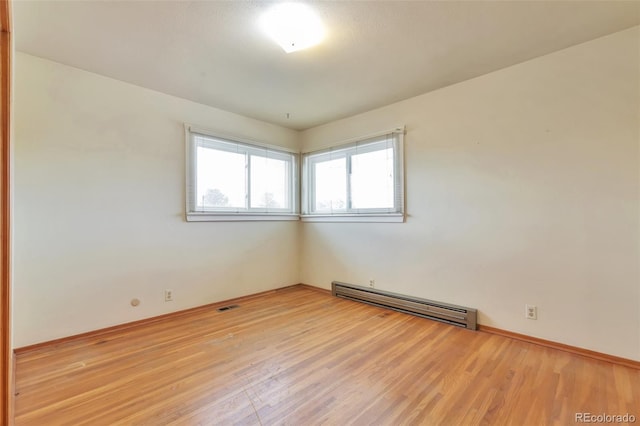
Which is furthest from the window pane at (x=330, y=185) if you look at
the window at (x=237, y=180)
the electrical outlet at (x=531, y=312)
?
the electrical outlet at (x=531, y=312)

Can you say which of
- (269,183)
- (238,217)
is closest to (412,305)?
(238,217)

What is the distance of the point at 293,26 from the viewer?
6.73 feet

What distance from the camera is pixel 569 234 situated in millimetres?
2389

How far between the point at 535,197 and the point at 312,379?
2.38 metres

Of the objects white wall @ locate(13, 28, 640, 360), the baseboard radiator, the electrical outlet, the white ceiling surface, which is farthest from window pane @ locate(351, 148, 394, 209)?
the electrical outlet

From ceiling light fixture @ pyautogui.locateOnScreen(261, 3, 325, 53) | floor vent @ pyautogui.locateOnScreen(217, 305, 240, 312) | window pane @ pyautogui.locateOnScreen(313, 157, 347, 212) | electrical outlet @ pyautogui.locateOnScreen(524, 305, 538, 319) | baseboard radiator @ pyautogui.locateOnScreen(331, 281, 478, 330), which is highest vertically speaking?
ceiling light fixture @ pyautogui.locateOnScreen(261, 3, 325, 53)

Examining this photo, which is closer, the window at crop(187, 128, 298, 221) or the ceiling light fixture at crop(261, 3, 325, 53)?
the ceiling light fixture at crop(261, 3, 325, 53)

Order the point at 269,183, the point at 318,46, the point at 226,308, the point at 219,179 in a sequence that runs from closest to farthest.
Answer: the point at 318,46
the point at 226,308
the point at 219,179
the point at 269,183

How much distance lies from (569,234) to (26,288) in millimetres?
4490

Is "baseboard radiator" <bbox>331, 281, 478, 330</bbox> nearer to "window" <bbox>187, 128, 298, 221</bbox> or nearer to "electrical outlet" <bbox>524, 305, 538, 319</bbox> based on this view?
"electrical outlet" <bbox>524, 305, 538, 319</bbox>

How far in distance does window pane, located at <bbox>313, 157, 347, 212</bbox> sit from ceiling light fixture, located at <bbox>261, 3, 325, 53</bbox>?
79.9 inches

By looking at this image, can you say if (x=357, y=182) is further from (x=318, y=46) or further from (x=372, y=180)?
(x=318, y=46)

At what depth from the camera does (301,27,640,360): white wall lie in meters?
2.20

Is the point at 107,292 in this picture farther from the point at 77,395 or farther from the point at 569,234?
the point at 569,234
